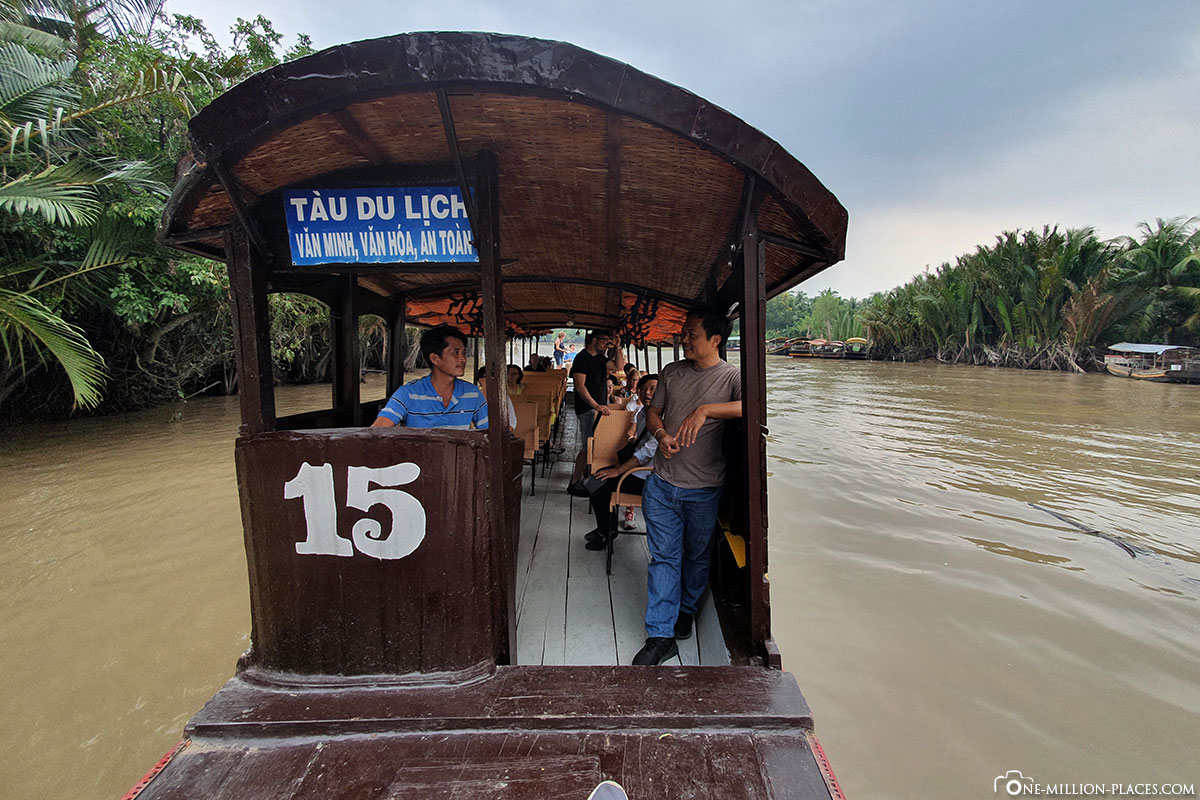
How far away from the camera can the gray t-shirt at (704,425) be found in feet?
9.12

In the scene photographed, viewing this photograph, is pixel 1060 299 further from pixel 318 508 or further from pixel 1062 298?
pixel 318 508

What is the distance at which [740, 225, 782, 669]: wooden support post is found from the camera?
244 centimetres

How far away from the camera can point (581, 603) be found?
3.44 m

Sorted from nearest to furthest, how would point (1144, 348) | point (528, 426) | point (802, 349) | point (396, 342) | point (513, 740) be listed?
1. point (513, 740)
2. point (396, 342)
3. point (528, 426)
4. point (1144, 348)
5. point (802, 349)

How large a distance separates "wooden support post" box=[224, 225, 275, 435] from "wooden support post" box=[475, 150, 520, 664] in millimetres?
899

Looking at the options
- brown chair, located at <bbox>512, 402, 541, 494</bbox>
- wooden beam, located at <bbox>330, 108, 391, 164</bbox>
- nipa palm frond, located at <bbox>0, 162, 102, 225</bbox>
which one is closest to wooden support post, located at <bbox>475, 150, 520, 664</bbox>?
wooden beam, located at <bbox>330, 108, 391, 164</bbox>

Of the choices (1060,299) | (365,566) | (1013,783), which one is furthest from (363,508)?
(1060,299)

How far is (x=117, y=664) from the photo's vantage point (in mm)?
3961

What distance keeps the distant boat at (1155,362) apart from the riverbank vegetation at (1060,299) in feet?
5.79

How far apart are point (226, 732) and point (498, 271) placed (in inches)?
73.2

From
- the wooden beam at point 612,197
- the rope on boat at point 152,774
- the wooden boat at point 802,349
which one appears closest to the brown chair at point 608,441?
the wooden beam at point 612,197

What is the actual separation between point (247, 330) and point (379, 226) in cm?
68

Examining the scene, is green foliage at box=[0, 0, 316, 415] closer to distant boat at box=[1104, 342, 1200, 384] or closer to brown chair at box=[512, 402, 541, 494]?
brown chair at box=[512, 402, 541, 494]

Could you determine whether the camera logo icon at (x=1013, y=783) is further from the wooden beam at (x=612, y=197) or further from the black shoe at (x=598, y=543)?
the wooden beam at (x=612, y=197)
